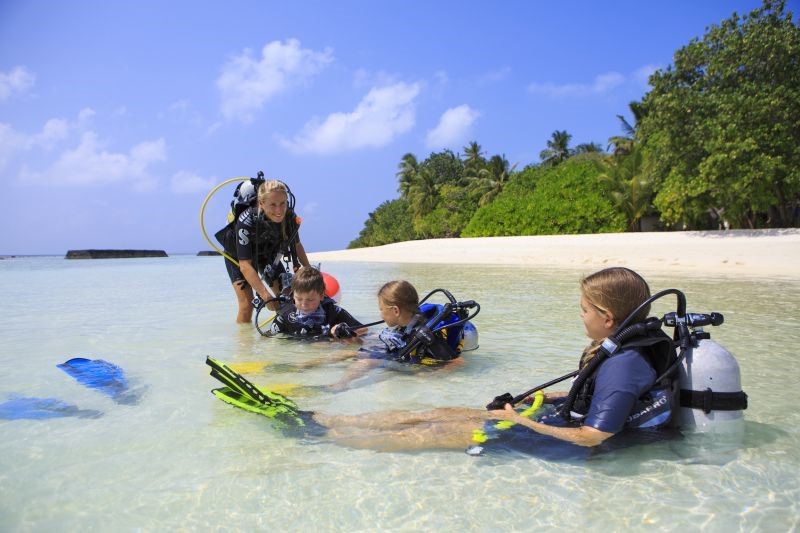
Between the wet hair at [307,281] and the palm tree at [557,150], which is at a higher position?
the palm tree at [557,150]

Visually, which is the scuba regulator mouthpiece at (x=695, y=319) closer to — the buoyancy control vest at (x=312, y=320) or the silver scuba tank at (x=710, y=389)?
the silver scuba tank at (x=710, y=389)

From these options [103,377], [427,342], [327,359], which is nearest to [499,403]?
[427,342]

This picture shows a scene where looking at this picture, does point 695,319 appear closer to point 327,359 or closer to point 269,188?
point 327,359

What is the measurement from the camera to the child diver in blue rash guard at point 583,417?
2498mm

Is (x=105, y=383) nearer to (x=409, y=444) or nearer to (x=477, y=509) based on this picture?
(x=409, y=444)

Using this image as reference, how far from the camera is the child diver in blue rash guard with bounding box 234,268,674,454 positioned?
2498 millimetres

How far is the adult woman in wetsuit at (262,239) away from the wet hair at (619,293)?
403cm

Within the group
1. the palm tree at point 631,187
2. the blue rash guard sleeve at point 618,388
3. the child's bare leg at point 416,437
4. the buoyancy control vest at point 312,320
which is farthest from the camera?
the palm tree at point 631,187

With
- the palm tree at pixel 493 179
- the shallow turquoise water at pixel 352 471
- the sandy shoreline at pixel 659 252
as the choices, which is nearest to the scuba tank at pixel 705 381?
the shallow turquoise water at pixel 352 471

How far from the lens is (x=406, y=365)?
4.61 meters

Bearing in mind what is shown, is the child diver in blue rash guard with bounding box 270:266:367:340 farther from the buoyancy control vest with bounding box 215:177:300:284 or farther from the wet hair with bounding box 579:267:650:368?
the wet hair with bounding box 579:267:650:368

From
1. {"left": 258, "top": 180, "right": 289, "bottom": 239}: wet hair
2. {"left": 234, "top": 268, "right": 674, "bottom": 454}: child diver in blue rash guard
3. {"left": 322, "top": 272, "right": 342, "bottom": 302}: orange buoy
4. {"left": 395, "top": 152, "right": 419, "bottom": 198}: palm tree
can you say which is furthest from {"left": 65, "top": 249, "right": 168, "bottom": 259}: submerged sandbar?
{"left": 234, "top": 268, "right": 674, "bottom": 454}: child diver in blue rash guard

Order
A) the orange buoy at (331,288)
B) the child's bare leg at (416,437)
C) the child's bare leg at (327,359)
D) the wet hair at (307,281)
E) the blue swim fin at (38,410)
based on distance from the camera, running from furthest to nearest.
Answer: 1. the orange buoy at (331,288)
2. the wet hair at (307,281)
3. the child's bare leg at (327,359)
4. the blue swim fin at (38,410)
5. the child's bare leg at (416,437)

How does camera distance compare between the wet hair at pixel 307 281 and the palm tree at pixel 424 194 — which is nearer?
the wet hair at pixel 307 281
